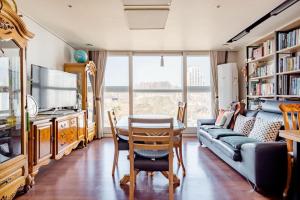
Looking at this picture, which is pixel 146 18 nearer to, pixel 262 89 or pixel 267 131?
pixel 267 131

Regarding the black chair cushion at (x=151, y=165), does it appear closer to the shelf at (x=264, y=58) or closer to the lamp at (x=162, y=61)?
the shelf at (x=264, y=58)

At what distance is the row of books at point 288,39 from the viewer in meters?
3.84

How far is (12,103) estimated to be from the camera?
2643 millimetres

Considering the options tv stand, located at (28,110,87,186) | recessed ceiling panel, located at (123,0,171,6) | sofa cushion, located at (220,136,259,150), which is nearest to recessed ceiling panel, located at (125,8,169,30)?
recessed ceiling panel, located at (123,0,171,6)

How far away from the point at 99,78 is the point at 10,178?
14.2 feet

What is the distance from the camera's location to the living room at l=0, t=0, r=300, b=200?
8.70 feet

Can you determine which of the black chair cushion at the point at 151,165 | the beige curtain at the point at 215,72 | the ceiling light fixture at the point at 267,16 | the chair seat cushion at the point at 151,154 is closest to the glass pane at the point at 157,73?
the beige curtain at the point at 215,72

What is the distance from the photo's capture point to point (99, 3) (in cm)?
329

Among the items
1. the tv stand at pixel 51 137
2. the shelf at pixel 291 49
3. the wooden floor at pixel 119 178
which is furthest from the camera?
the shelf at pixel 291 49

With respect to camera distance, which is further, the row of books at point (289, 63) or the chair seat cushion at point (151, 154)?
the row of books at point (289, 63)

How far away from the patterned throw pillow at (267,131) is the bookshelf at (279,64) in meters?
0.88

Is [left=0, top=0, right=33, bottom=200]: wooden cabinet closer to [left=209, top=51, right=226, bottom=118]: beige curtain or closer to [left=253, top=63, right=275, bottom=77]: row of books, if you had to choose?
[left=253, top=63, right=275, bottom=77]: row of books

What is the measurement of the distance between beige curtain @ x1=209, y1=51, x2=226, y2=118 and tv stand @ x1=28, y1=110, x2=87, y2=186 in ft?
11.8

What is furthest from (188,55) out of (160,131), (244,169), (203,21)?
(160,131)
